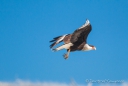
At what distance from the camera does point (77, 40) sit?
7.02 m

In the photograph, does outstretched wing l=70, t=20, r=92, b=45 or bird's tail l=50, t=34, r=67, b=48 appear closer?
outstretched wing l=70, t=20, r=92, b=45

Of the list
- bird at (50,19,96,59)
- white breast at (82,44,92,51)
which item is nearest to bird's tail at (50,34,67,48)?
bird at (50,19,96,59)

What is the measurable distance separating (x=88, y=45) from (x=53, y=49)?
31.9 inches

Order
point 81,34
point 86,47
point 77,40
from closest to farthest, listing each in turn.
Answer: point 81,34, point 77,40, point 86,47

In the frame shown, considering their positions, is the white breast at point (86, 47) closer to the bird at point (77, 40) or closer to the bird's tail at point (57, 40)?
the bird at point (77, 40)

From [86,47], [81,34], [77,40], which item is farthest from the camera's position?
[86,47]

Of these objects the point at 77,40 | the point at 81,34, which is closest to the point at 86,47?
the point at 77,40

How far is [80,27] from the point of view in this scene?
6.68 meters

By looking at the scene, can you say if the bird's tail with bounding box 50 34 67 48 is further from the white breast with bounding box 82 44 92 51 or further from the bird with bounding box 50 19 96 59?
the white breast with bounding box 82 44 92 51

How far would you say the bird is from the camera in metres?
6.70

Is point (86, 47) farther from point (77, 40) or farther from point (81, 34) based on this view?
point (81, 34)

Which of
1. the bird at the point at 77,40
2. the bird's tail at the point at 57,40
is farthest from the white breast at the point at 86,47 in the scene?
the bird's tail at the point at 57,40

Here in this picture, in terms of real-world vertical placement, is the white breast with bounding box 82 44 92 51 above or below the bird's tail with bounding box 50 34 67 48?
below

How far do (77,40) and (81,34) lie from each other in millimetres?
208
